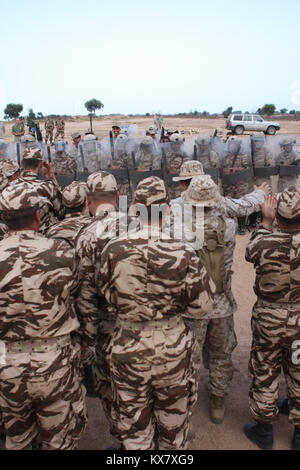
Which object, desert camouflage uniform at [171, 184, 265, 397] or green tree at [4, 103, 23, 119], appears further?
green tree at [4, 103, 23, 119]

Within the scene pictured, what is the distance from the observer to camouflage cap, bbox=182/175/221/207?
3064 mm

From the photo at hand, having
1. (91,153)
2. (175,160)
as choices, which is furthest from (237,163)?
(91,153)

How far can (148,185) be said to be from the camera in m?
2.35

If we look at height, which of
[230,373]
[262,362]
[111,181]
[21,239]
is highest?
[111,181]

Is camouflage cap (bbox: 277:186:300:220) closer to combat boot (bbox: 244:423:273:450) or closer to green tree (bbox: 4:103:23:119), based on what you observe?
combat boot (bbox: 244:423:273:450)

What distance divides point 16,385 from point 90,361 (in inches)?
40.1

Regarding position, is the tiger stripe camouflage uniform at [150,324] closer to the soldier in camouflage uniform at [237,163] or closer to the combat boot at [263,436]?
the combat boot at [263,436]

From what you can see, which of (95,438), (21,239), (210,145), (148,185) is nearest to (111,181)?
(148,185)

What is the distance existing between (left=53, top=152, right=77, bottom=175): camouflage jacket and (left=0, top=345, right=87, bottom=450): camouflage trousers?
7.03 meters

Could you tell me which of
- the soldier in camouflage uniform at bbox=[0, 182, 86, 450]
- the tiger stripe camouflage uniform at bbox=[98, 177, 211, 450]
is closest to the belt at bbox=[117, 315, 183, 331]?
the tiger stripe camouflage uniform at bbox=[98, 177, 211, 450]

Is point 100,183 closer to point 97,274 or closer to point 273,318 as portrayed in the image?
point 97,274

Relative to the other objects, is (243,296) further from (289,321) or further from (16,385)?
(16,385)

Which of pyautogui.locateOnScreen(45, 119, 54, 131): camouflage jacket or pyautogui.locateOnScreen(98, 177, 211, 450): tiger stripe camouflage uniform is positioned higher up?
pyautogui.locateOnScreen(45, 119, 54, 131): camouflage jacket

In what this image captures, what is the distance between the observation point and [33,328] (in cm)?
228
